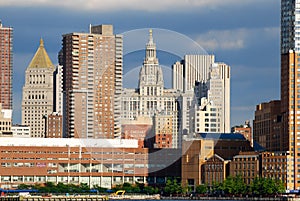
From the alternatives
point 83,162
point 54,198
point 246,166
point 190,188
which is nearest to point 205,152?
point 190,188

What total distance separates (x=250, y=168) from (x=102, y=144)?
25.5 metres

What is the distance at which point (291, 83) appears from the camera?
149 m

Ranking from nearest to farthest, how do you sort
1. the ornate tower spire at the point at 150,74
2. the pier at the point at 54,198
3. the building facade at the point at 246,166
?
the ornate tower spire at the point at 150,74 < the pier at the point at 54,198 < the building facade at the point at 246,166

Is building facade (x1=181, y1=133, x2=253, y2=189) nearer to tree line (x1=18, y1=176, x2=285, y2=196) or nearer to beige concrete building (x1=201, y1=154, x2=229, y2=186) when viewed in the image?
beige concrete building (x1=201, y1=154, x2=229, y2=186)

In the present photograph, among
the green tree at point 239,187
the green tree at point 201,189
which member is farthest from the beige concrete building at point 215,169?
the green tree at point 239,187

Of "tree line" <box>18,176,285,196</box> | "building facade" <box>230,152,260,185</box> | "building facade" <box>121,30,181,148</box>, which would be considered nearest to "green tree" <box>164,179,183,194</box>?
"tree line" <box>18,176,285,196</box>

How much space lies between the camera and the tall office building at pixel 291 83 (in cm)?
14875

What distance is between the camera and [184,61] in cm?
11200

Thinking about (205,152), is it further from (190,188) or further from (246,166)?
(246,166)

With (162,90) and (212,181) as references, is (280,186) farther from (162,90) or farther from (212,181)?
(162,90)

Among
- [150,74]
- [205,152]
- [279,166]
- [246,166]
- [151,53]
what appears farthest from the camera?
[205,152]

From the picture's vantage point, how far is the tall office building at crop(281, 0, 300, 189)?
149m

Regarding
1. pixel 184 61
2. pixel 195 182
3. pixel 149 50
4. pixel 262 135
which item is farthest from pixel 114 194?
pixel 149 50

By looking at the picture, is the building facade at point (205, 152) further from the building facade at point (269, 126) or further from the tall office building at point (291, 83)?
the tall office building at point (291, 83)
